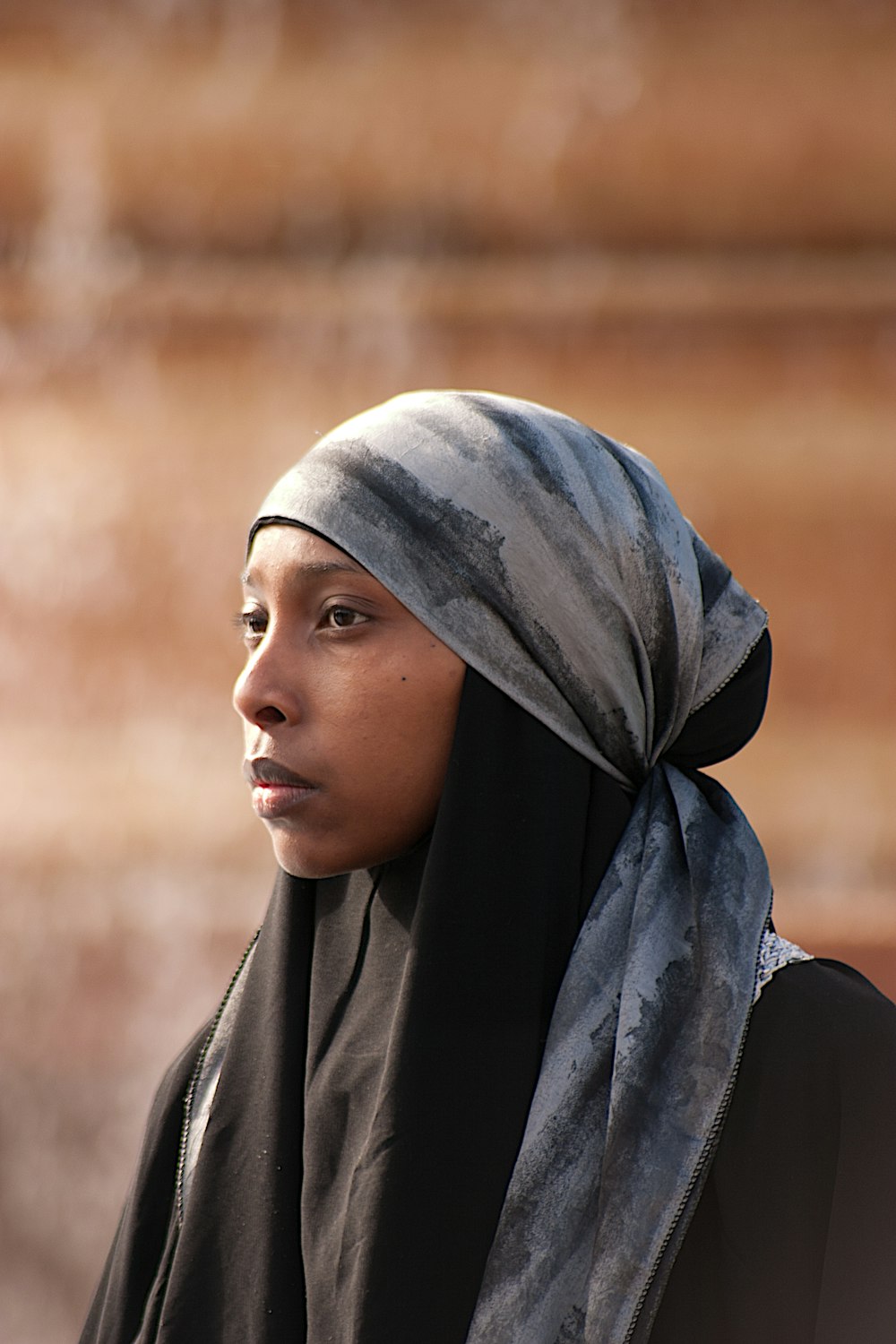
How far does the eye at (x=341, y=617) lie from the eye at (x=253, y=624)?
0.08 meters

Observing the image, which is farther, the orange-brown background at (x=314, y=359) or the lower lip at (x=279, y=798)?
Answer: the orange-brown background at (x=314, y=359)

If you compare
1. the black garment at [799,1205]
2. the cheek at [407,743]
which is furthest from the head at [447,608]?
the black garment at [799,1205]

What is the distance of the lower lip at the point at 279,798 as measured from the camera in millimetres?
1333

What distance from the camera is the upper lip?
1331mm

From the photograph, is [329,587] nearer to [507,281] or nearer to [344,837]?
[344,837]

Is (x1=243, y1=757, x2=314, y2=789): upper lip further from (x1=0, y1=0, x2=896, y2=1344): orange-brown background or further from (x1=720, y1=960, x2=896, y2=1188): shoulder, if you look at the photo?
(x1=0, y1=0, x2=896, y2=1344): orange-brown background

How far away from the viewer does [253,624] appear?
1435 mm

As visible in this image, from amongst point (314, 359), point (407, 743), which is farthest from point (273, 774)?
point (314, 359)

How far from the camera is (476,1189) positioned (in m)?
1.24

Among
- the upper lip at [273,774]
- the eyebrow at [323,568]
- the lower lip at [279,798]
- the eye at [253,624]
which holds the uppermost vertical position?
the eyebrow at [323,568]

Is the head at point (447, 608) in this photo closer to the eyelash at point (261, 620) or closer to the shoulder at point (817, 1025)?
the eyelash at point (261, 620)

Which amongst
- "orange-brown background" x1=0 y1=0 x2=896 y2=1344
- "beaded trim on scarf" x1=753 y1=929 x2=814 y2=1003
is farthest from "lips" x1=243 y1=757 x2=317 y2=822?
"orange-brown background" x1=0 y1=0 x2=896 y2=1344

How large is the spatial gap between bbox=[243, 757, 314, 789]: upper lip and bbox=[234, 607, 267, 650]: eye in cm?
13

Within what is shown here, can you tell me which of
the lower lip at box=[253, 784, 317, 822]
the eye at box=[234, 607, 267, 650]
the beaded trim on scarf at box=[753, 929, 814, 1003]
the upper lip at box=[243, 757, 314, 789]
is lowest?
the beaded trim on scarf at box=[753, 929, 814, 1003]
